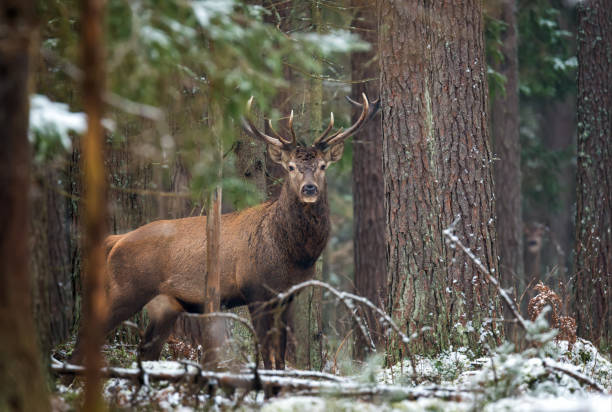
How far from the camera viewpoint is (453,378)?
551cm

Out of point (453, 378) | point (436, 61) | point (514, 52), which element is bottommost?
point (453, 378)

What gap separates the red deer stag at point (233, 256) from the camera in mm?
7406

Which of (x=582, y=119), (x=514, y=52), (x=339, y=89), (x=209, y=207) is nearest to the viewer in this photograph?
(x=209, y=207)

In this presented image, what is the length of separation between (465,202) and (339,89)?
258 inches

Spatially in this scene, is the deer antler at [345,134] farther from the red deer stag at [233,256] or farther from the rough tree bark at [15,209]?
the rough tree bark at [15,209]

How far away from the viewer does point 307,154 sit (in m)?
7.91

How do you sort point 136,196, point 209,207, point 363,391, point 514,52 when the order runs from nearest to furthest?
1. point 363,391
2. point 209,207
3. point 136,196
4. point 514,52

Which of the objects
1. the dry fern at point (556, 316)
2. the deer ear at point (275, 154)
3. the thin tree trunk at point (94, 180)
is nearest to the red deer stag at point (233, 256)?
the deer ear at point (275, 154)

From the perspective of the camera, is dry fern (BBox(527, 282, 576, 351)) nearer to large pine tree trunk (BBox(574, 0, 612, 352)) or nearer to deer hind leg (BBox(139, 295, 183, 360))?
large pine tree trunk (BBox(574, 0, 612, 352))

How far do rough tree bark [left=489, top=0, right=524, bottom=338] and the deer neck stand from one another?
7.61 m

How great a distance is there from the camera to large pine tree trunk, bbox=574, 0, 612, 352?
8898 millimetres

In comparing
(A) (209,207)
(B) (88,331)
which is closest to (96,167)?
(B) (88,331)

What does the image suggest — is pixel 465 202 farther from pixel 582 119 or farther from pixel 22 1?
pixel 22 1

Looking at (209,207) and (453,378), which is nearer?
(453,378)
